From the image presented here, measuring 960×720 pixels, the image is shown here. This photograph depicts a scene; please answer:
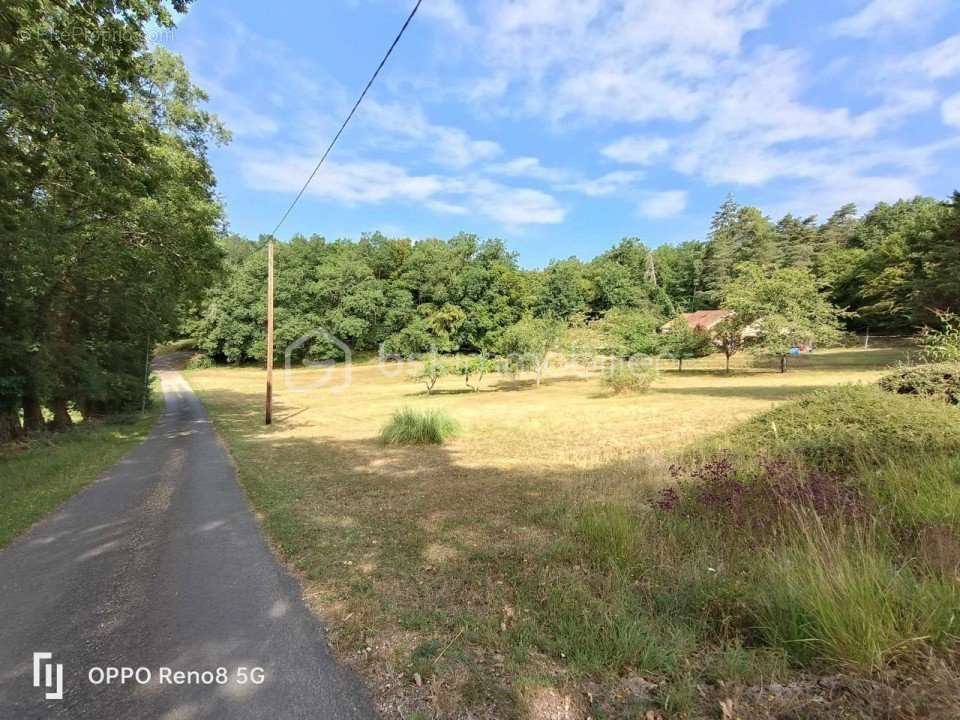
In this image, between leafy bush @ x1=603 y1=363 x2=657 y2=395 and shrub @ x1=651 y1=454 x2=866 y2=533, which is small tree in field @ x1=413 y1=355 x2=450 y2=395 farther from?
shrub @ x1=651 y1=454 x2=866 y2=533

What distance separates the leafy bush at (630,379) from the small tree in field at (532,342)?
8.65 metres

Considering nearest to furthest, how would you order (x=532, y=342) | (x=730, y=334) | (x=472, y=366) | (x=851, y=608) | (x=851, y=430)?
1. (x=851, y=608)
2. (x=851, y=430)
3. (x=532, y=342)
4. (x=472, y=366)
5. (x=730, y=334)

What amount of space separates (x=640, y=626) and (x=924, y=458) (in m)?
4.91

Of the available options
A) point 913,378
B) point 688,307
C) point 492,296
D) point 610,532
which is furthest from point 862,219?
point 610,532

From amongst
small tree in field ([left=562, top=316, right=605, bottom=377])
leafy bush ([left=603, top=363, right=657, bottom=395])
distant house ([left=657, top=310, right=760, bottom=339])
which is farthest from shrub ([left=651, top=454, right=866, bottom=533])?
distant house ([left=657, top=310, right=760, bottom=339])

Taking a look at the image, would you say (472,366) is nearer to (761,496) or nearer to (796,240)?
(761,496)

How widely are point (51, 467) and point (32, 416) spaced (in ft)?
24.6

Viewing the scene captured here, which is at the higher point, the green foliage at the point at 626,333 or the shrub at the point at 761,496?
the green foliage at the point at 626,333

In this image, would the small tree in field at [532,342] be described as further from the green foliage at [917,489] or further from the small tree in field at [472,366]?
the green foliage at [917,489]

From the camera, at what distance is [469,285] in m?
64.3

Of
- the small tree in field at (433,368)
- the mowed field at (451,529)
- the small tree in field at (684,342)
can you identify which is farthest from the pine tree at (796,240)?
the mowed field at (451,529)

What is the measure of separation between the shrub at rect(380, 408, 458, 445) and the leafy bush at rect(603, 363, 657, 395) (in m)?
13.9

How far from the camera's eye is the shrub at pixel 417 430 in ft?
43.0

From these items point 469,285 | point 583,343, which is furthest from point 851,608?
point 469,285
